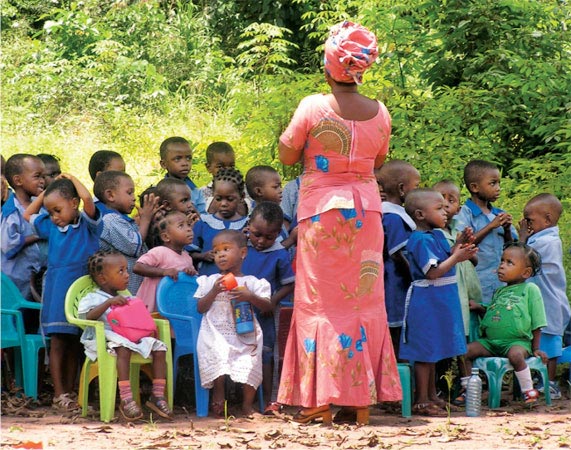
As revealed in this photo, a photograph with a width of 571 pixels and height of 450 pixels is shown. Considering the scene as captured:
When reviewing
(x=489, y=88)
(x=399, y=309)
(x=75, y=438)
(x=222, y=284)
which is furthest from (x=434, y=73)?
(x=75, y=438)

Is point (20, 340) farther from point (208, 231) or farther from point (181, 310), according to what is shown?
point (208, 231)

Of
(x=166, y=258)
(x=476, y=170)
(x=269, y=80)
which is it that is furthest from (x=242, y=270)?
(x=269, y=80)

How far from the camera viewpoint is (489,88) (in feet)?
37.6

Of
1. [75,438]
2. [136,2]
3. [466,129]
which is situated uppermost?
[136,2]

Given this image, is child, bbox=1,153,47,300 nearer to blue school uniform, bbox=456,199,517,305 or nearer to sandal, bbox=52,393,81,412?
sandal, bbox=52,393,81,412

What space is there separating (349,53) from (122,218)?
1939 millimetres

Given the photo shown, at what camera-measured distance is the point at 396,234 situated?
22.4 feet

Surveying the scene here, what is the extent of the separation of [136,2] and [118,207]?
1101 centimetres

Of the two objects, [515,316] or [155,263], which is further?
[515,316]

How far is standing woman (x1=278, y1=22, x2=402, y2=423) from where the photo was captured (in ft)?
20.0

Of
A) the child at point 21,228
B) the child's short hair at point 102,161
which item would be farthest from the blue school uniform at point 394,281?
the child at point 21,228

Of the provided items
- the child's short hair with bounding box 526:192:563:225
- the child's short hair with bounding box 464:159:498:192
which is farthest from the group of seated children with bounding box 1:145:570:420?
the child's short hair with bounding box 464:159:498:192

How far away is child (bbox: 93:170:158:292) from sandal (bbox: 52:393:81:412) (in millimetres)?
814

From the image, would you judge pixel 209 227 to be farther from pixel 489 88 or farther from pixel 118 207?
pixel 489 88
